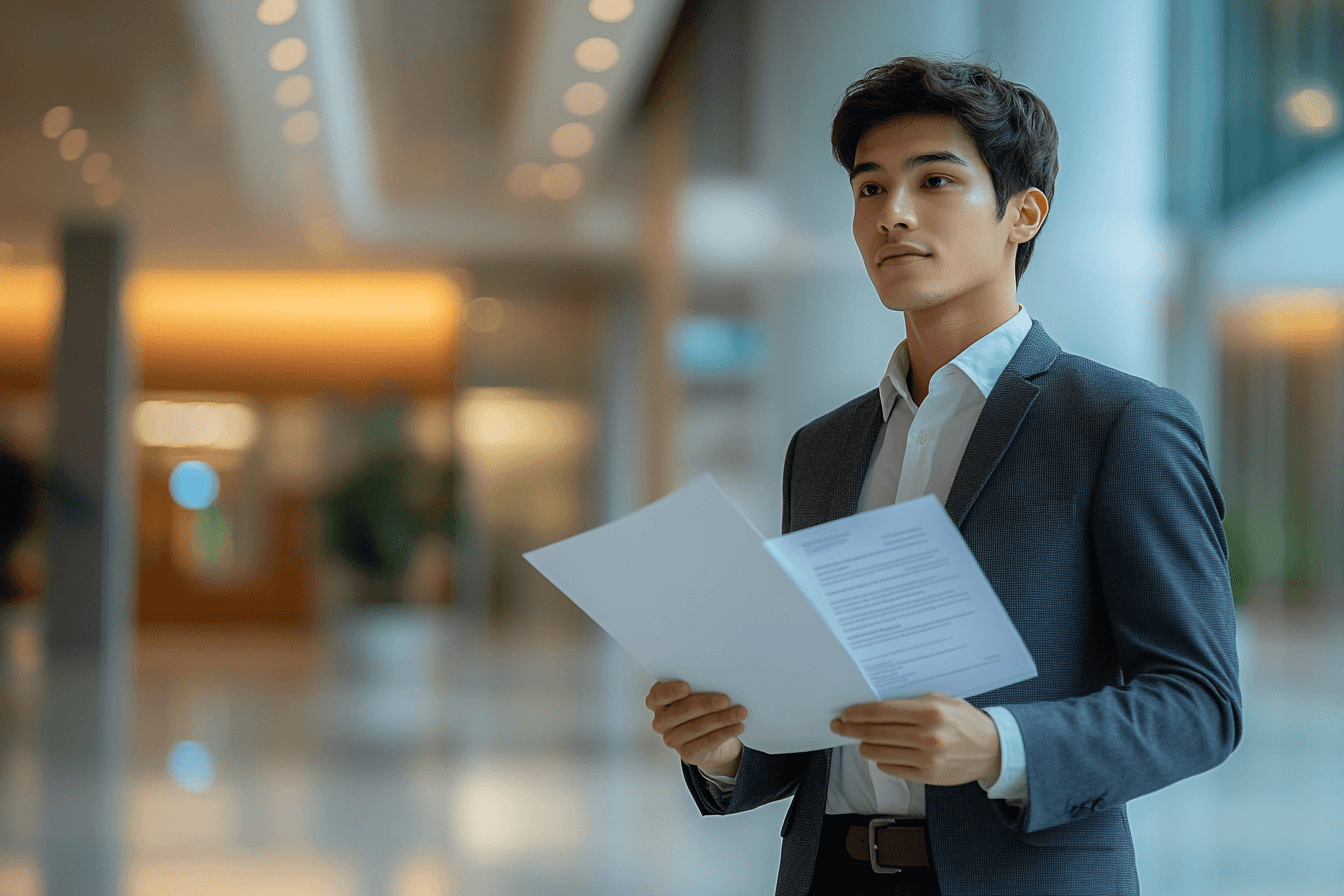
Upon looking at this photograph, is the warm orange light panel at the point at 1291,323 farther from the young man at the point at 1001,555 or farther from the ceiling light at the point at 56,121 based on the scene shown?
the ceiling light at the point at 56,121

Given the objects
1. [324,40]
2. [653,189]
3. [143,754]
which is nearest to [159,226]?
[653,189]

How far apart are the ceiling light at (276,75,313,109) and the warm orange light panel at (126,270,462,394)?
33.4 ft

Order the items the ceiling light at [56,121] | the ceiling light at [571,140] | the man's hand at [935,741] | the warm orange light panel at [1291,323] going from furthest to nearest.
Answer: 1. the ceiling light at [56,121]
2. the ceiling light at [571,140]
3. the warm orange light panel at [1291,323]
4. the man's hand at [935,741]

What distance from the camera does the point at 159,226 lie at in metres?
14.7

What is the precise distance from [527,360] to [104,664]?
676 cm

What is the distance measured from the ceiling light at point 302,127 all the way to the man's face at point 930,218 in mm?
8951

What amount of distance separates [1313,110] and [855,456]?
207 inches

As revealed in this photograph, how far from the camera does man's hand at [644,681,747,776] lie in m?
1.45

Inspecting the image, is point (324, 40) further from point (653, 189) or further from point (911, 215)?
point (911, 215)

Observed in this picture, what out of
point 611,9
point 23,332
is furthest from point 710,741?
point 23,332

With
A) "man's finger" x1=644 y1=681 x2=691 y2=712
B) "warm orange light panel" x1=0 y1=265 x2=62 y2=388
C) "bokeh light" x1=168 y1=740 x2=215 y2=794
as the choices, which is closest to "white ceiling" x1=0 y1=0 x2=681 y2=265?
"warm orange light panel" x1=0 y1=265 x2=62 y2=388

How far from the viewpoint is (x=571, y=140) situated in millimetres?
11547

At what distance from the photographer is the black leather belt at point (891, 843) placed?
1453 millimetres

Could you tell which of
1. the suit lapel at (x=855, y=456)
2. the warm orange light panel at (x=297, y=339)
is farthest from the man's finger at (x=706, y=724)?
the warm orange light panel at (x=297, y=339)
